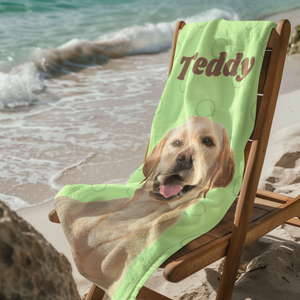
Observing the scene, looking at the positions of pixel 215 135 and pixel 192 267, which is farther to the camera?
pixel 215 135

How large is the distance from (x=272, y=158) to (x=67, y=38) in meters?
A: 8.49

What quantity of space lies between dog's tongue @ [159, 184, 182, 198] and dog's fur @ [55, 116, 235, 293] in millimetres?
12

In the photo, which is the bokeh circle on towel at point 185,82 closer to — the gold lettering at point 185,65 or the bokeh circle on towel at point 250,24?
the gold lettering at point 185,65

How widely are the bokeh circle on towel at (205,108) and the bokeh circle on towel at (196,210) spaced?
46cm

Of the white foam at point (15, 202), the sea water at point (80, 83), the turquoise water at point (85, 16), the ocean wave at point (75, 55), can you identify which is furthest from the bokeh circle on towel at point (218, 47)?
the turquoise water at point (85, 16)

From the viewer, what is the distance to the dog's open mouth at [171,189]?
139 centimetres

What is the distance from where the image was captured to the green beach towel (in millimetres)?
1079

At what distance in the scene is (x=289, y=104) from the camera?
3.81m

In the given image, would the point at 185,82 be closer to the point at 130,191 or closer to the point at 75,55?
the point at 130,191

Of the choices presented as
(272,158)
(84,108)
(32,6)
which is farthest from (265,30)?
(32,6)

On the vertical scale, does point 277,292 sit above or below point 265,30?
below

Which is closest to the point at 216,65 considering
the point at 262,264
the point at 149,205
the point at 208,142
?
the point at 208,142

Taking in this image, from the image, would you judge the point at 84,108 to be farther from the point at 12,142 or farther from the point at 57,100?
the point at 12,142

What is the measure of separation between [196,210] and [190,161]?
328 millimetres
